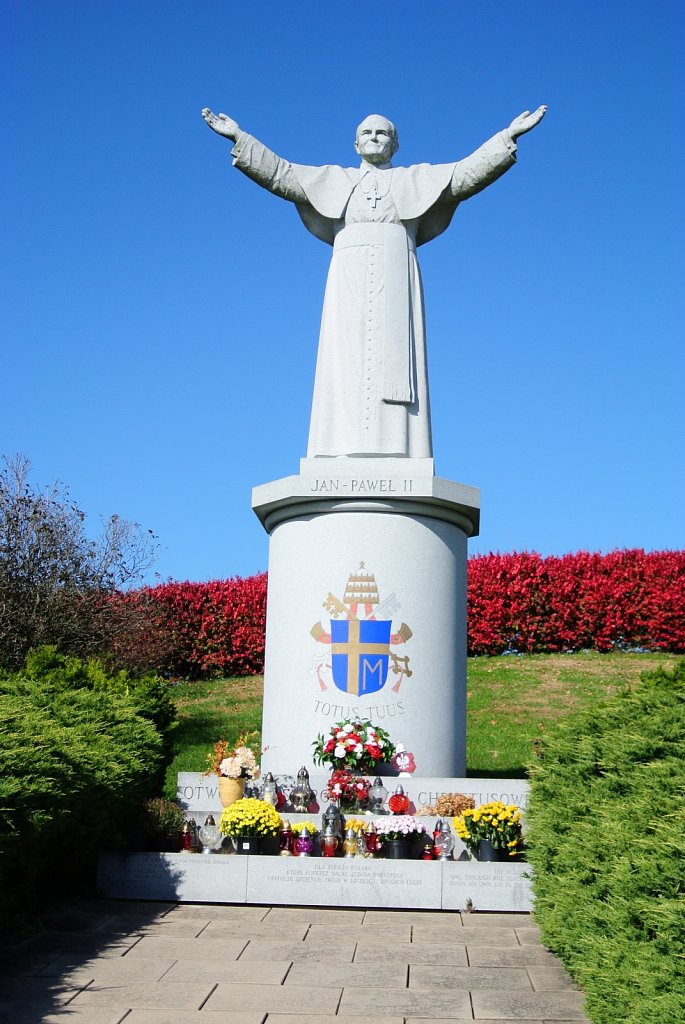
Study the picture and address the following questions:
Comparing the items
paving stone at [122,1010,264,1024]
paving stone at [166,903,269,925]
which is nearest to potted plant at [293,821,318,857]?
paving stone at [166,903,269,925]

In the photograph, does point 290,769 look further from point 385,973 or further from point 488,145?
point 488,145

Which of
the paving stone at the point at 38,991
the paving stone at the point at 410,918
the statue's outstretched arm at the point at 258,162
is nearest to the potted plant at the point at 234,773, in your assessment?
the paving stone at the point at 410,918

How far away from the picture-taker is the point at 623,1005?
4.04m

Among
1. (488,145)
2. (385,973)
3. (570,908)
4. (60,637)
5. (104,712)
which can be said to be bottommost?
(385,973)

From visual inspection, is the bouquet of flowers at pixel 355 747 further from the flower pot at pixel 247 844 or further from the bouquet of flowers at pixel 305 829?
the flower pot at pixel 247 844

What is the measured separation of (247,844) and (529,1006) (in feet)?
10.3

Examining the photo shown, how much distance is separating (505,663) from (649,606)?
140 inches

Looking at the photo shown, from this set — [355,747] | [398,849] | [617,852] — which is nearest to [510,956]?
[617,852]

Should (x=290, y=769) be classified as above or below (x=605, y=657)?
below

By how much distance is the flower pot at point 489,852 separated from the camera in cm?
755

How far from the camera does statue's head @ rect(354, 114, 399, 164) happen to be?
11.4 meters

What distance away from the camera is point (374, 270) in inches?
437

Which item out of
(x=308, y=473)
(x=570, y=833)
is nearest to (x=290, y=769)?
(x=308, y=473)

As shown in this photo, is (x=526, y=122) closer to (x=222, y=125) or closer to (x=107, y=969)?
(x=222, y=125)
